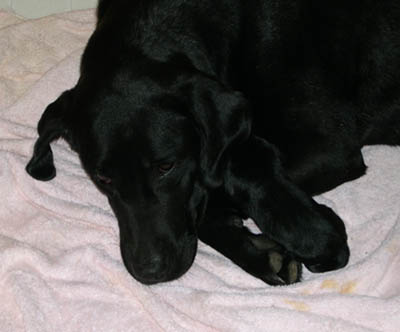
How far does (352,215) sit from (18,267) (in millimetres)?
1098

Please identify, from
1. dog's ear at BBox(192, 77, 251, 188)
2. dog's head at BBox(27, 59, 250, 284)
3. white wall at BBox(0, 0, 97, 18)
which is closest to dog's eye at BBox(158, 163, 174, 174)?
dog's head at BBox(27, 59, 250, 284)

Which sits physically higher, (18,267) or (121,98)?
(121,98)

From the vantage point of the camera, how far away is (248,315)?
2.01m

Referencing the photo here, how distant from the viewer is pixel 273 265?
2.12m

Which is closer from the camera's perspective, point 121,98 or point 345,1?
point 121,98

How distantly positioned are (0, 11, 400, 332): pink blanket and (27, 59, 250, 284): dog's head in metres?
0.13

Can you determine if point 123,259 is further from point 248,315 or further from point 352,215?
point 352,215

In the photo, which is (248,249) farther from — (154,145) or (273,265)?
(154,145)

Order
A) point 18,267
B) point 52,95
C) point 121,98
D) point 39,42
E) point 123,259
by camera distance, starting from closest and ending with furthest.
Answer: point 121,98
point 123,259
point 18,267
point 52,95
point 39,42

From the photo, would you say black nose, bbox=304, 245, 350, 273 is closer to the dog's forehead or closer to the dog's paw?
the dog's paw

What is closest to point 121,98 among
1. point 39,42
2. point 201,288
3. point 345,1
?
point 201,288

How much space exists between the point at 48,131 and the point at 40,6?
4.28 ft

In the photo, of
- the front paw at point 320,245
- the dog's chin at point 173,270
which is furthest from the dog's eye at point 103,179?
the front paw at point 320,245

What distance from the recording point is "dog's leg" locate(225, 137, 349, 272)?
2064mm
